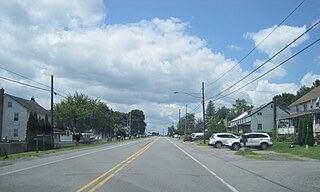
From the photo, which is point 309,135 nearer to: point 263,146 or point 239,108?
point 263,146

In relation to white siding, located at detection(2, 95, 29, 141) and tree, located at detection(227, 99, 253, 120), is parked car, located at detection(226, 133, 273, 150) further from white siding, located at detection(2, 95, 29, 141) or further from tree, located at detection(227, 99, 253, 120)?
tree, located at detection(227, 99, 253, 120)

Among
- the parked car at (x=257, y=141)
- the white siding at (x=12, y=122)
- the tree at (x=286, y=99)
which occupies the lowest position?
the parked car at (x=257, y=141)

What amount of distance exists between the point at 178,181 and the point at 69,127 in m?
62.8

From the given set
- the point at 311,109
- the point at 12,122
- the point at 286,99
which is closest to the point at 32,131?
the point at 12,122

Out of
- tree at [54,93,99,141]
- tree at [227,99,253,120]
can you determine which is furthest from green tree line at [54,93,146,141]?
tree at [227,99,253,120]

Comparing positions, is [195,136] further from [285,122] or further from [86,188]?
[86,188]

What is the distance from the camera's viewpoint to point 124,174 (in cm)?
1594

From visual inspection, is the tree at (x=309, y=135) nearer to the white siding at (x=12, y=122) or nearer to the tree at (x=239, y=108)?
the white siding at (x=12, y=122)

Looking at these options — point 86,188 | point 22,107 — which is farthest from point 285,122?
point 86,188

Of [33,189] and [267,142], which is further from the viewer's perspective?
[267,142]

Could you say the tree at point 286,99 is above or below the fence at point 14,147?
above

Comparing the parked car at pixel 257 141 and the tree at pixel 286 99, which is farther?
the tree at pixel 286 99

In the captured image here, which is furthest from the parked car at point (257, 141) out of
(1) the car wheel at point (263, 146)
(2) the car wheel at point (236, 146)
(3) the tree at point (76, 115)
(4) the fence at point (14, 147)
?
(3) the tree at point (76, 115)

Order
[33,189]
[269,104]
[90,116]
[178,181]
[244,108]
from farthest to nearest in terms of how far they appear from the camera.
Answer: [244,108] < [269,104] < [90,116] < [178,181] < [33,189]
